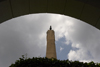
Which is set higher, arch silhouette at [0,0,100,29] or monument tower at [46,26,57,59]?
monument tower at [46,26,57,59]

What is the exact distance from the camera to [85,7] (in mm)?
3574

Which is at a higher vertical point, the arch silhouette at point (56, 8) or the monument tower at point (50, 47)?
the monument tower at point (50, 47)

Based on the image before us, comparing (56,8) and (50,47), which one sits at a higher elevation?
(50,47)

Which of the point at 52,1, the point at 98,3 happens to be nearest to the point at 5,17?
the point at 52,1

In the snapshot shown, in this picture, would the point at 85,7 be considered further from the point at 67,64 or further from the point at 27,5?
the point at 67,64

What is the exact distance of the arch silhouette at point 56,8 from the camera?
3414 millimetres

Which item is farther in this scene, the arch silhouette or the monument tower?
the monument tower

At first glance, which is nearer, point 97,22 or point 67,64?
point 97,22

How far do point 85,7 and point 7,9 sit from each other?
279 cm

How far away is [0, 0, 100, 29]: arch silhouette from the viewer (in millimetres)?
3414

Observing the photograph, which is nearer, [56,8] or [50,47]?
[56,8]

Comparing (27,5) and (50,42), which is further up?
(50,42)

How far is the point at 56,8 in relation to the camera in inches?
153

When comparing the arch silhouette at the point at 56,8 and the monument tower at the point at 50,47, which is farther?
the monument tower at the point at 50,47
